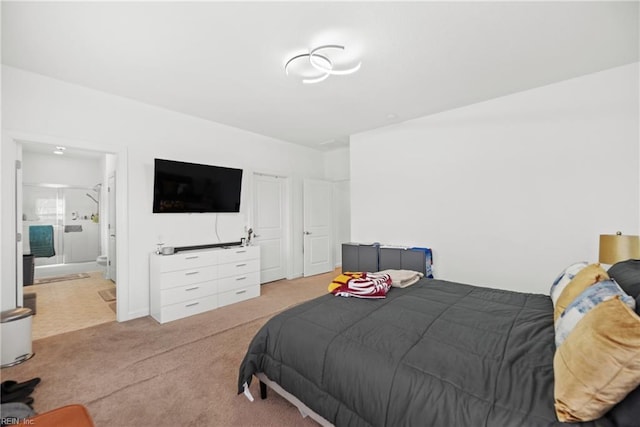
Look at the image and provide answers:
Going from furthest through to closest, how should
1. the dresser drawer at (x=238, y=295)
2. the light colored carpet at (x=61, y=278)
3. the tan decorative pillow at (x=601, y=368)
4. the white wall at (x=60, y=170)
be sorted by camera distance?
the white wall at (x=60, y=170)
the light colored carpet at (x=61, y=278)
the dresser drawer at (x=238, y=295)
the tan decorative pillow at (x=601, y=368)

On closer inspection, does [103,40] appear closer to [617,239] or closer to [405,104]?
[405,104]

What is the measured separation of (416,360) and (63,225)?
8.13m

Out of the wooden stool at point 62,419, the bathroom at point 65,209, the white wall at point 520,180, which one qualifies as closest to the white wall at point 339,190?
the white wall at point 520,180

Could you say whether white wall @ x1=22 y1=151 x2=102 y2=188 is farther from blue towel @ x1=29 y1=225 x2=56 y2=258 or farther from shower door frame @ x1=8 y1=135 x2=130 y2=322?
shower door frame @ x1=8 y1=135 x2=130 y2=322

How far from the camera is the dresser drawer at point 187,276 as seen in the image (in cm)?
315

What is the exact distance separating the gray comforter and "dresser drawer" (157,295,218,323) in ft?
6.25

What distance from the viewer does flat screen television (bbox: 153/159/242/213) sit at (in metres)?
3.37

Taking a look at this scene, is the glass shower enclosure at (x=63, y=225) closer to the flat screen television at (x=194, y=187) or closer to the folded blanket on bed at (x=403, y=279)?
the flat screen television at (x=194, y=187)

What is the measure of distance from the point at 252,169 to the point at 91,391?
3.37 m

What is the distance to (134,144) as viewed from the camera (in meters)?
3.29

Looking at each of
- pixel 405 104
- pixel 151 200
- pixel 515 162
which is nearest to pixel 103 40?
pixel 151 200

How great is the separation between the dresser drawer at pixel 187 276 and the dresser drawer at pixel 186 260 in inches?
2.1

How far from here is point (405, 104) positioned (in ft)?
11.2

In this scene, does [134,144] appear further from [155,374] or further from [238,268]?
[155,374]
